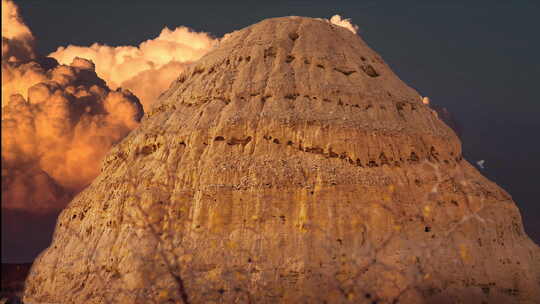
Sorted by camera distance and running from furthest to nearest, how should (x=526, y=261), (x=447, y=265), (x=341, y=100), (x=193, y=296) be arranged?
(x=341, y=100) < (x=526, y=261) < (x=447, y=265) < (x=193, y=296)

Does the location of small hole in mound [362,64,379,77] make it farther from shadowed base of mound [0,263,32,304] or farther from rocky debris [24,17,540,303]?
shadowed base of mound [0,263,32,304]

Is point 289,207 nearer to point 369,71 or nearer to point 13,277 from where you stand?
point 369,71

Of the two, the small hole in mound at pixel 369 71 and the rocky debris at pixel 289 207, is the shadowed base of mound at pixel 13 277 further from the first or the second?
the small hole in mound at pixel 369 71

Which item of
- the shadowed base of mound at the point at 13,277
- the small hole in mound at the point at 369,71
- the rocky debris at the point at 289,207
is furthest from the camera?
the shadowed base of mound at the point at 13,277

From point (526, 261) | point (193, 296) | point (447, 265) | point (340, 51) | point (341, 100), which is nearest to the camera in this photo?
point (193, 296)

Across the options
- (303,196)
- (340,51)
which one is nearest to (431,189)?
(303,196)

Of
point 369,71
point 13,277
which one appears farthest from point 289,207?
point 13,277

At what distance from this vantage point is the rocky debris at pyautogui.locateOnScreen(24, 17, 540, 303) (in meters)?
34.6

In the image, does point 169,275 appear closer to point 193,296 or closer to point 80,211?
point 193,296

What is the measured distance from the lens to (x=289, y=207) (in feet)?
119

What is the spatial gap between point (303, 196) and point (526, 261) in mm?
13168

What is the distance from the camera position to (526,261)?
38844mm

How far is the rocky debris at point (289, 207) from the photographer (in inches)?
1361

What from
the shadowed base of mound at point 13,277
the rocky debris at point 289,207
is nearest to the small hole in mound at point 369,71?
the rocky debris at point 289,207
